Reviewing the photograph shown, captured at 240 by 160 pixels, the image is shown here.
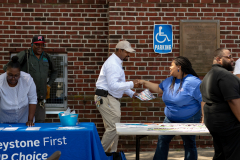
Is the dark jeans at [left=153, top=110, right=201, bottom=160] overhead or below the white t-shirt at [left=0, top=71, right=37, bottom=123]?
below

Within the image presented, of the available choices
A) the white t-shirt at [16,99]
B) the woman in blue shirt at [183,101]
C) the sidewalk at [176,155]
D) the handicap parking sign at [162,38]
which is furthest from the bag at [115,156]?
the handicap parking sign at [162,38]

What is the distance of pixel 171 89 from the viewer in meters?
4.20

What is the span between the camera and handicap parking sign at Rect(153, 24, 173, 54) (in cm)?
573

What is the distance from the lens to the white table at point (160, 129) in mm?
3502

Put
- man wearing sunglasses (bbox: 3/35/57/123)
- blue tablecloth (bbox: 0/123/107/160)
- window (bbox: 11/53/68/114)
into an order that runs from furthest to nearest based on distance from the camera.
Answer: window (bbox: 11/53/68/114) < man wearing sunglasses (bbox: 3/35/57/123) < blue tablecloth (bbox: 0/123/107/160)

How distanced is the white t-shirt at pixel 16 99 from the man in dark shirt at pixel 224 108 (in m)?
2.40

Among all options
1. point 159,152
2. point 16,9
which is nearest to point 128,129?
point 159,152

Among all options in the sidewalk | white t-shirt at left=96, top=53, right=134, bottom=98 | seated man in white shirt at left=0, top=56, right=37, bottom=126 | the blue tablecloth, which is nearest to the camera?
the blue tablecloth

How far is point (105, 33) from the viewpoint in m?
5.99

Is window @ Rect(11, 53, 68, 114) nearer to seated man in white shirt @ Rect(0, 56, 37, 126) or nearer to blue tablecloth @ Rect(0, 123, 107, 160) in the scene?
seated man in white shirt @ Rect(0, 56, 37, 126)

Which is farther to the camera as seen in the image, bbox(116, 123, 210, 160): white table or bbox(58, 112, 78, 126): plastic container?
bbox(58, 112, 78, 126): plastic container

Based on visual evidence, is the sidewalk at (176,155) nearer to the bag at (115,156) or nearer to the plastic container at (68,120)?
the bag at (115,156)

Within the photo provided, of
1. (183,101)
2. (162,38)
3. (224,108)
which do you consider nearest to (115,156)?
(183,101)

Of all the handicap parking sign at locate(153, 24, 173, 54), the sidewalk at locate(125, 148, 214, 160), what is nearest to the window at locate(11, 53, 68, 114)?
the sidewalk at locate(125, 148, 214, 160)
